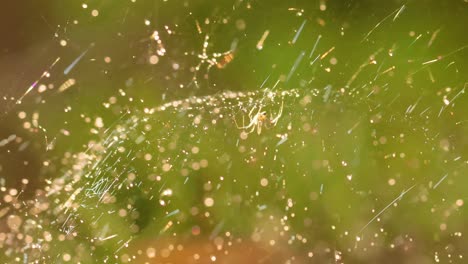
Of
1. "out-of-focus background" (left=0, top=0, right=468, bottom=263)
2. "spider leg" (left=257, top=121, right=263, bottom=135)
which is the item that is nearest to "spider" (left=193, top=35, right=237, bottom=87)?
"out-of-focus background" (left=0, top=0, right=468, bottom=263)

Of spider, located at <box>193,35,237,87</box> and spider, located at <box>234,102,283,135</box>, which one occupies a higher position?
spider, located at <box>193,35,237,87</box>

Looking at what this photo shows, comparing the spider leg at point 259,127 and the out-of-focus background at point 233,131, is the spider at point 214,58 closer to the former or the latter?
the out-of-focus background at point 233,131

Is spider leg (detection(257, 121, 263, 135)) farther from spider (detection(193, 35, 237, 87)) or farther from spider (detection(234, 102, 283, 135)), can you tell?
spider (detection(193, 35, 237, 87))

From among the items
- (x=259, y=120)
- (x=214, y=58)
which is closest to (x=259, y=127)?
(x=259, y=120)

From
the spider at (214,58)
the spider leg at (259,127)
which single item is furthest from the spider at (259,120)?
the spider at (214,58)

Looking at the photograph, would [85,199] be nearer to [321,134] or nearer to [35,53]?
[35,53]

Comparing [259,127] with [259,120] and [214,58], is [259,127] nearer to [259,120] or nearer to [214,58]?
[259,120]
